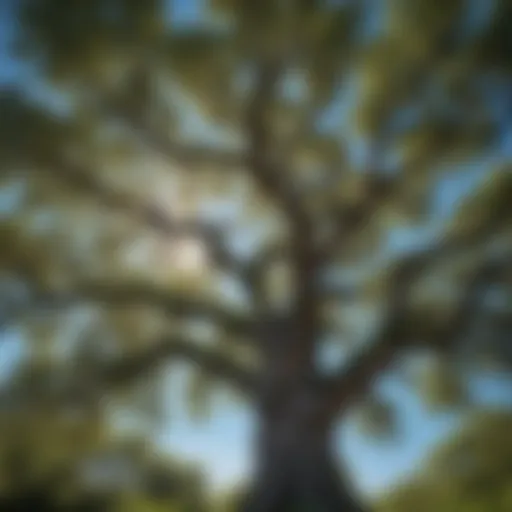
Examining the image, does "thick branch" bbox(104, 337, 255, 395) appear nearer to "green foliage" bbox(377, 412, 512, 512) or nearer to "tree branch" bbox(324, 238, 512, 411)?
"tree branch" bbox(324, 238, 512, 411)

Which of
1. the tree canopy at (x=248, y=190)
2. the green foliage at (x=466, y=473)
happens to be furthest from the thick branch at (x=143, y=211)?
the green foliage at (x=466, y=473)

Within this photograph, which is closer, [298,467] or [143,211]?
[298,467]

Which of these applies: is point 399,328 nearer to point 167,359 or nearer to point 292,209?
point 292,209

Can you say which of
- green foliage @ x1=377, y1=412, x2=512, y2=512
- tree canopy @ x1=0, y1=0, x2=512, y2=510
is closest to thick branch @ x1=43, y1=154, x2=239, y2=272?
tree canopy @ x1=0, y1=0, x2=512, y2=510

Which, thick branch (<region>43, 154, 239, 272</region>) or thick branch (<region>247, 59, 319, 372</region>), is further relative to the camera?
thick branch (<region>43, 154, 239, 272</region>)

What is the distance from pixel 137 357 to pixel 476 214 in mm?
1698

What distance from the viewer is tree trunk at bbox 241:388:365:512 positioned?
143 inches

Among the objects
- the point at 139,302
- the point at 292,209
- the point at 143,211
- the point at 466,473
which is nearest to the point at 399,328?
the point at 292,209

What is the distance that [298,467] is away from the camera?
12.1 ft

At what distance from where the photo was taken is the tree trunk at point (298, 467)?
3.64 m

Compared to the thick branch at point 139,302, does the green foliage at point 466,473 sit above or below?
below

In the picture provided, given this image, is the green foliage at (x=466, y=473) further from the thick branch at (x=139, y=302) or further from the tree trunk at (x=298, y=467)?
the thick branch at (x=139, y=302)

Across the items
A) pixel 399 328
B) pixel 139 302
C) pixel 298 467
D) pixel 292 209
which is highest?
pixel 292 209

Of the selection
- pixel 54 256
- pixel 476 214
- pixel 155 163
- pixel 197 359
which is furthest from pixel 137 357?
pixel 476 214
